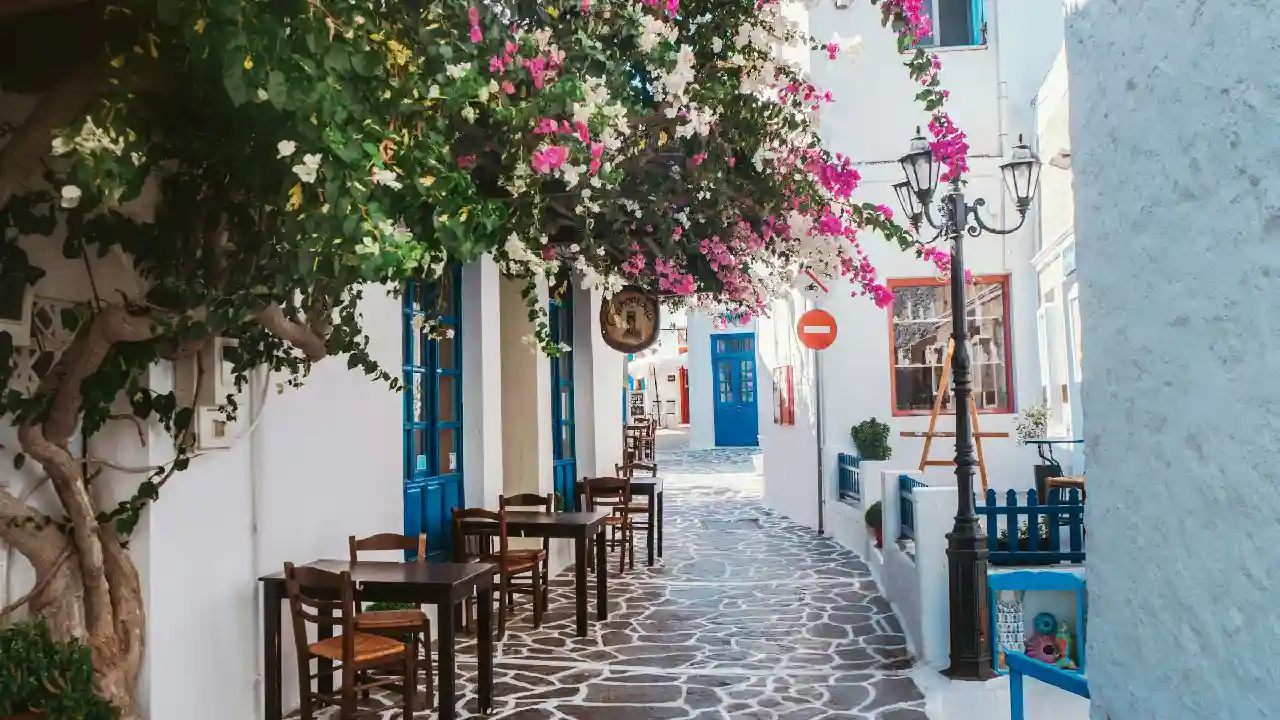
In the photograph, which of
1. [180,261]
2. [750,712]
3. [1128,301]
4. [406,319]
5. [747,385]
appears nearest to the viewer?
[1128,301]

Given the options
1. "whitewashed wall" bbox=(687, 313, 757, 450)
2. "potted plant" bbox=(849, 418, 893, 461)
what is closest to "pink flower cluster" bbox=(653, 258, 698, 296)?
"potted plant" bbox=(849, 418, 893, 461)

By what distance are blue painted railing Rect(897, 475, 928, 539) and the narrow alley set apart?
2.38 ft

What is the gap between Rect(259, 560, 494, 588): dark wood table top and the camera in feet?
17.5

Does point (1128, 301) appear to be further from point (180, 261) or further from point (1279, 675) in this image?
point (180, 261)

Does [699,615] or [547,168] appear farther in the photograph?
[699,615]

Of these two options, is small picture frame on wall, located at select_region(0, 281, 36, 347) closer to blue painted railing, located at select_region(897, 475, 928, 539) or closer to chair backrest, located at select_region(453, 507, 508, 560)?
chair backrest, located at select_region(453, 507, 508, 560)

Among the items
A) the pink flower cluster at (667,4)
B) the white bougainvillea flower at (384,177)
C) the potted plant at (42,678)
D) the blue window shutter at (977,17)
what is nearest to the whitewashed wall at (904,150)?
the blue window shutter at (977,17)

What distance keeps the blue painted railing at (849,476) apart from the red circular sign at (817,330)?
163 centimetres

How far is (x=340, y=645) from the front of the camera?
5.33 m

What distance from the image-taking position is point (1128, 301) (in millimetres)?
2289

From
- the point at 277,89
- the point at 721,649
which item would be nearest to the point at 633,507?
the point at 721,649

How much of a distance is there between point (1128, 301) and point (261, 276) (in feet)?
10.9

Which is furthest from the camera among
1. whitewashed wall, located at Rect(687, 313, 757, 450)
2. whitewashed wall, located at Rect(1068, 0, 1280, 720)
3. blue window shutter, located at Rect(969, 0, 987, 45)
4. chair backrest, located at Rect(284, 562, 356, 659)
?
whitewashed wall, located at Rect(687, 313, 757, 450)

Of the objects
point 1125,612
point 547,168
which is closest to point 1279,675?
point 1125,612
